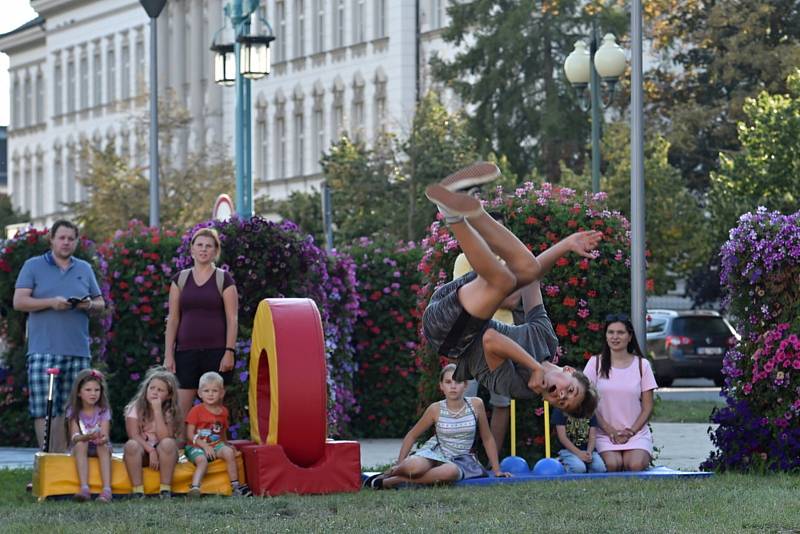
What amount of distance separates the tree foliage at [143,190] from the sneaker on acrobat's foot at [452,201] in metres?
45.9

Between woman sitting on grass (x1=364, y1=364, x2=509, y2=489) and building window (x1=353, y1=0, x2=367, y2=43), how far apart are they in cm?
5752

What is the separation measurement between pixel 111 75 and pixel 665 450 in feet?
236

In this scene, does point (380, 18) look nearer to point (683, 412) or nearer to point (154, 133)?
point (154, 133)

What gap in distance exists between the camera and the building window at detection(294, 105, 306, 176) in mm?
77188

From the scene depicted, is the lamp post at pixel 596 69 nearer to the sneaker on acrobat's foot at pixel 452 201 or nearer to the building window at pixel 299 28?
the sneaker on acrobat's foot at pixel 452 201

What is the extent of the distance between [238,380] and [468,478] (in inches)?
154

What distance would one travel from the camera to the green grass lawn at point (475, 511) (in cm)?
1258

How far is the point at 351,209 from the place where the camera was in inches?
1977

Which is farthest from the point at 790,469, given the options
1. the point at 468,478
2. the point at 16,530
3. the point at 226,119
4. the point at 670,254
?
the point at 226,119

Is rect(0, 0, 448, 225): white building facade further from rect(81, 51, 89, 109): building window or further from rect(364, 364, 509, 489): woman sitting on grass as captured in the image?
rect(364, 364, 509, 489): woman sitting on grass

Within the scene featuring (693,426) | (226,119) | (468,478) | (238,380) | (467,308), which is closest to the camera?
(467,308)

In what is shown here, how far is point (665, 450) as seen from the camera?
20875 mm

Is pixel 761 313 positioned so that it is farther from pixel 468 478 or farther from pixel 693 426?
pixel 693 426

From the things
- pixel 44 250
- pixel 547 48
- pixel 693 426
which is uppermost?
pixel 547 48
